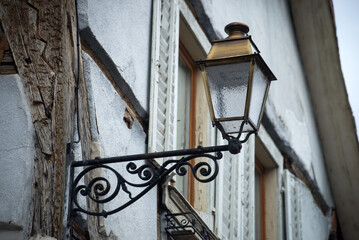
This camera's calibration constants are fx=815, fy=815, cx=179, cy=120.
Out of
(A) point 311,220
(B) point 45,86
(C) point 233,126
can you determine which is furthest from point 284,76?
(B) point 45,86

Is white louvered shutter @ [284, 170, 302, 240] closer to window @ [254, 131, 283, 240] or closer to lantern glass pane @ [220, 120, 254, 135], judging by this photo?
window @ [254, 131, 283, 240]

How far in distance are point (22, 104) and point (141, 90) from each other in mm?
1482

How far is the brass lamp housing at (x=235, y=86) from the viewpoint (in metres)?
3.86

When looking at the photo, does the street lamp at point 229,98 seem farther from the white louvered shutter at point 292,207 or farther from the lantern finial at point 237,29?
the white louvered shutter at point 292,207

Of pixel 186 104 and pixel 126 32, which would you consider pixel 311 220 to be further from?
pixel 126 32

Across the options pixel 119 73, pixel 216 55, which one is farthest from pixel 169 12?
pixel 216 55

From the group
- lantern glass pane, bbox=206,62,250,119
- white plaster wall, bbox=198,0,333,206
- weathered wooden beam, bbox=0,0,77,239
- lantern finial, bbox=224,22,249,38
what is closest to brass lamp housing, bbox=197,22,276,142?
lantern glass pane, bbox=206,62,250,119

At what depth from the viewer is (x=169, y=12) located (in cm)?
554

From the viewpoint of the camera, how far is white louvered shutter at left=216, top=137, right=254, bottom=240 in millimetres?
6129

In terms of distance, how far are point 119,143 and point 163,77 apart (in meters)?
0.85

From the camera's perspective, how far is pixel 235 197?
21.3 ft

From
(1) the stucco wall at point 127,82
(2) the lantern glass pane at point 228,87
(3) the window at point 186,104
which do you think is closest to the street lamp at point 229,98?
(2) the lantern glass pane at point 228,87

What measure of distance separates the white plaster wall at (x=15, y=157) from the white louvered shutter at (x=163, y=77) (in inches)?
55.4

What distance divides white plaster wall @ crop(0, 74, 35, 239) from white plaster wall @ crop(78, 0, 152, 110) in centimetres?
96
